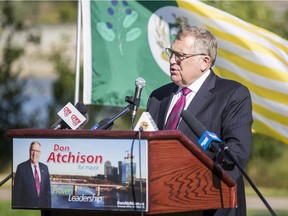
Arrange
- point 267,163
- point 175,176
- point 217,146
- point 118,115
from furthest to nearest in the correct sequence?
point 267,163
point 118,115
point 217,146
point 175,176

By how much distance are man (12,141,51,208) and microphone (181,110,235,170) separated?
0.85 metres

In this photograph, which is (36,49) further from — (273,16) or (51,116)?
(273,16)

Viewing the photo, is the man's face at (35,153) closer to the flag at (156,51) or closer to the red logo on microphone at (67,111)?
the red logo on microphone at (67,111)

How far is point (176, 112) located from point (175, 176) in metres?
0.94

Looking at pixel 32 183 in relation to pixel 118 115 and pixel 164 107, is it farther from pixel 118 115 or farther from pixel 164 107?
pixel 164 107

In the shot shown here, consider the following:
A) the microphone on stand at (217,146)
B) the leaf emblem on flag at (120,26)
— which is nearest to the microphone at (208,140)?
the microphone on stand at (217,146)

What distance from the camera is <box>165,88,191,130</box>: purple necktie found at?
6043 millimetres

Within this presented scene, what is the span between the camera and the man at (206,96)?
19.4ft

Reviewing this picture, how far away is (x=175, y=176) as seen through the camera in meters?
5.22

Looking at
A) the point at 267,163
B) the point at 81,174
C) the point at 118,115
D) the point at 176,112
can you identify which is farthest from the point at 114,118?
the point at 267,163

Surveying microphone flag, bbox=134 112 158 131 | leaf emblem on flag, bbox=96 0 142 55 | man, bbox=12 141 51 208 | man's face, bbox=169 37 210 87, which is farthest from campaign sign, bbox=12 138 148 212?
leaf emblem on flag, bbox=96 0 142 55

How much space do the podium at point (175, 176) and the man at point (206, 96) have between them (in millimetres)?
436

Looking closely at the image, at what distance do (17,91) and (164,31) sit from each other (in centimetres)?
824

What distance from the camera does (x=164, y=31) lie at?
31.7 feet
